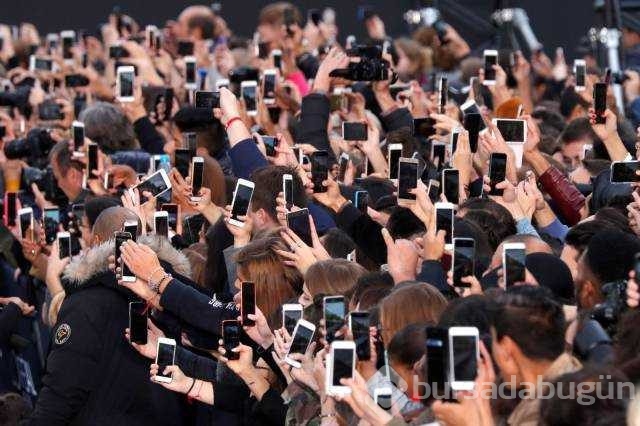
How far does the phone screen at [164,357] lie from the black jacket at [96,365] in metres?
0.35

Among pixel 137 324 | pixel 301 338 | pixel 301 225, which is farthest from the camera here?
pixel 301 225

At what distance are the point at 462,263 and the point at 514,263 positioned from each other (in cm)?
35

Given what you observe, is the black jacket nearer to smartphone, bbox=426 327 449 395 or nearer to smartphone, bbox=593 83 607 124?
smartphone, bbox=426 327 449 395

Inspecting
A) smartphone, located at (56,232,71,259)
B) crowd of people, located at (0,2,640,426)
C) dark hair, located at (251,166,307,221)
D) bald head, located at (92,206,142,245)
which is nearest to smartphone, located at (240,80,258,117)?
crowd of people, located at (0,2,640,426)

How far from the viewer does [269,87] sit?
9789 millimetres

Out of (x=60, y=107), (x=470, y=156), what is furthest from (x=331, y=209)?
(x=60, y=107)

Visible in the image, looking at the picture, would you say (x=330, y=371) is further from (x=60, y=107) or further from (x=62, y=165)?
(x=60, y=107)

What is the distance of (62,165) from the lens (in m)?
9.09

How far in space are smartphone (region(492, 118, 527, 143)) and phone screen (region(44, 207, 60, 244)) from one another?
2492 mm

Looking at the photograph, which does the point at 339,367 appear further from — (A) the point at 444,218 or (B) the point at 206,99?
(B) the point at 206,99

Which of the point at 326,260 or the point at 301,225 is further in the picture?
the point at 301,225

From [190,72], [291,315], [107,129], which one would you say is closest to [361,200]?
[291,315]

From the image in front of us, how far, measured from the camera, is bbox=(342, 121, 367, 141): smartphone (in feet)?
27.5

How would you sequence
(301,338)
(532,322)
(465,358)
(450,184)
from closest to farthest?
(465,358)
(532,322)
(301,338)
(450,184)
